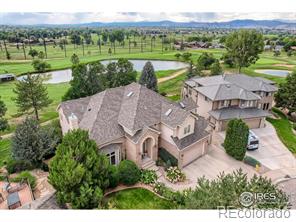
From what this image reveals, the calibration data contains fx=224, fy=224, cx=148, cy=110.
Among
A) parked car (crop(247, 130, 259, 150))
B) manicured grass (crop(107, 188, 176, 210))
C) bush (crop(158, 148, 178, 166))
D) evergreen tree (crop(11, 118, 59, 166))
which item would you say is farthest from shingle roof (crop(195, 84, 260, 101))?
evergreen tree (crop(11, 118, 59, 166))

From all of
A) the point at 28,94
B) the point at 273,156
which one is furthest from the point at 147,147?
the point at 28,94

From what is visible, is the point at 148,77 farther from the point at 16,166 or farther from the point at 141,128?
→ the point at 16,166

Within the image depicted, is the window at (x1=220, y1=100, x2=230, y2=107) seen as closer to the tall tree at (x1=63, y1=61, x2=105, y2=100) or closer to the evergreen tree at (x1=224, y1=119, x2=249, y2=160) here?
the evergreen tree at (x1=224, y1=119, x2=249, y2=160)

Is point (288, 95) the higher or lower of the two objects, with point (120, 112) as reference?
lower

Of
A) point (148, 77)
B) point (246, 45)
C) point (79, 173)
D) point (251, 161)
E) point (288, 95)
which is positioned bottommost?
point (251, 161)

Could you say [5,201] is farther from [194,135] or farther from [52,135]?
[194,135]

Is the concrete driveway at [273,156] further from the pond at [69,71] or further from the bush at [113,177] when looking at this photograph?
the pond at [69,71]
